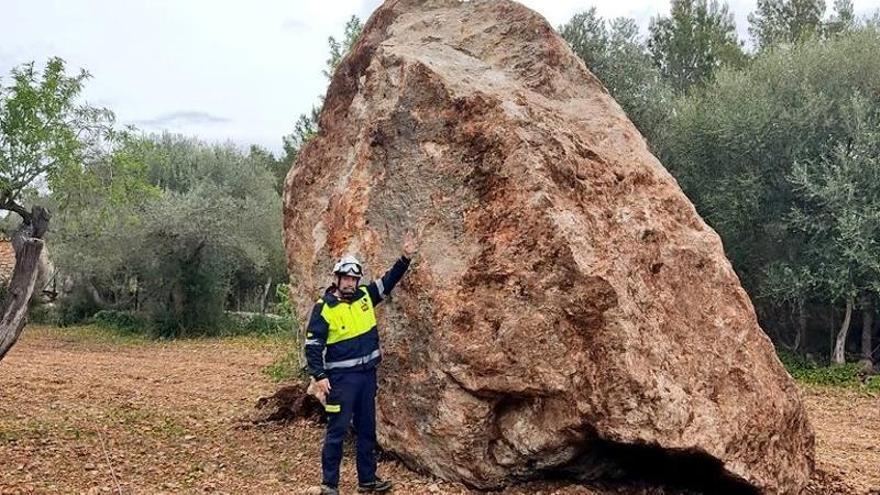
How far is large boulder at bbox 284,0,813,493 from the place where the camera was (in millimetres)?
6570

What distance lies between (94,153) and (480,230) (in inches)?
502

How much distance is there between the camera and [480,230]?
277 inches

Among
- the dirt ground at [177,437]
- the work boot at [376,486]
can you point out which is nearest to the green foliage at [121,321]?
the dirt ground at [177,437]

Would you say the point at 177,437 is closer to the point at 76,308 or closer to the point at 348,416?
the point at 348,416

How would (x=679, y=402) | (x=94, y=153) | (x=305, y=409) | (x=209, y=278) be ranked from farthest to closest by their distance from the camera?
(x=209, y=278) < (x=94, y=153) < (x=305, y=409) < (x=679, y=402)

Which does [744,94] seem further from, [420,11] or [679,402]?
[679,402]

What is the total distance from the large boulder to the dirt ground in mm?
600

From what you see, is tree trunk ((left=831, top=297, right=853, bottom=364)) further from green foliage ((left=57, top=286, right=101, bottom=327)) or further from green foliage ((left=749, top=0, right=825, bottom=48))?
green foliage ((left=57, top=286, right=101, bottom=327))

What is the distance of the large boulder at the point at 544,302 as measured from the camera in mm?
6570

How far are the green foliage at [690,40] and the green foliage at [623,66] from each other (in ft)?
31.8

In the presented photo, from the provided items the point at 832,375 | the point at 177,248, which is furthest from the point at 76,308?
the point at 832,375

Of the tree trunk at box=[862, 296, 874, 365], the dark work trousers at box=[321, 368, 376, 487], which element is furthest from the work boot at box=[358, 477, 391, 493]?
the tree trunk at box=[862, 296, 874, 365]

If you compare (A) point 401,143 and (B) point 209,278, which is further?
(B) point 209,278

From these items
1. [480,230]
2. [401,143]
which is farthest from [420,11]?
[480,230]
